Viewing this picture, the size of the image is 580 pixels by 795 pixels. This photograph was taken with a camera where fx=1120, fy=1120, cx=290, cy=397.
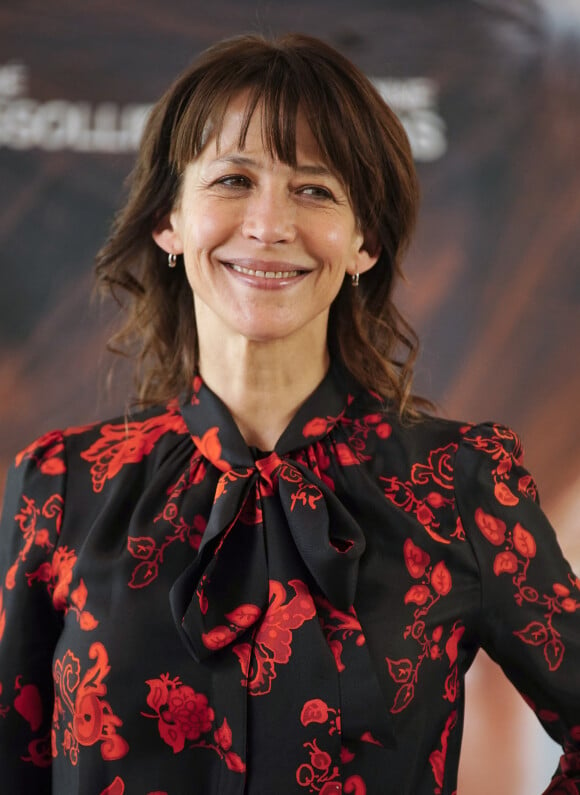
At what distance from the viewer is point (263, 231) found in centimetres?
144

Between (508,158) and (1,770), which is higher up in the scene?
(508,158)

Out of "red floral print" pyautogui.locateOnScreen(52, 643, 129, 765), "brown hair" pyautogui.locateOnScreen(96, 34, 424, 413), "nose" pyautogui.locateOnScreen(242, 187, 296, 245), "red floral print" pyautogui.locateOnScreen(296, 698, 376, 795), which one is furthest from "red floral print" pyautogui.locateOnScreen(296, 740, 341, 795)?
"nose" pyautogui.locateOnScreen(242, 187, 296, 245)

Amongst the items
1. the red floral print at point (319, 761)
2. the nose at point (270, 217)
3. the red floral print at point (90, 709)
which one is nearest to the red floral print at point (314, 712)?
the red floral print at point (319, 761)

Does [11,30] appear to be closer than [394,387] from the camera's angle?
No

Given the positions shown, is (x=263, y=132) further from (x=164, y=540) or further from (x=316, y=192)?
(x=164, y=540)

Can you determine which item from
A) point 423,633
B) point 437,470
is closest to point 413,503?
point 437,470

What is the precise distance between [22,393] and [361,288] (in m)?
0.93

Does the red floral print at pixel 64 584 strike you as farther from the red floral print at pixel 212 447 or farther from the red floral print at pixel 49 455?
the red floral print at pixel 212 447

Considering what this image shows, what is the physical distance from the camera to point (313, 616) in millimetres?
1402

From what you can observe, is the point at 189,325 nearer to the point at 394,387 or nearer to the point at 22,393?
the point at 394,387

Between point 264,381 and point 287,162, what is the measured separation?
0.30m

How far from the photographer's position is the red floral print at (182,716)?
139 centimetres

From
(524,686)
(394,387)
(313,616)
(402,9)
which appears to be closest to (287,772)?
(313,616)

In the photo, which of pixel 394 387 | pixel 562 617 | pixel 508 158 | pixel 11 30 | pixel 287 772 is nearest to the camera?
pixel 287 772
